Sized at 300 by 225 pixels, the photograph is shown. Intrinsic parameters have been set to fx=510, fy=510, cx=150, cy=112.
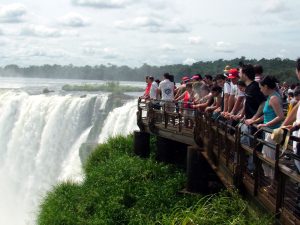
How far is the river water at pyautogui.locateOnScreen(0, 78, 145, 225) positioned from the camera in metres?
28.2

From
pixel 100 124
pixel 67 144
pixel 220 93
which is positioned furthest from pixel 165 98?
pixel 67 144

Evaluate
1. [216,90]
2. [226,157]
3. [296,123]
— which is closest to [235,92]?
[216,90]

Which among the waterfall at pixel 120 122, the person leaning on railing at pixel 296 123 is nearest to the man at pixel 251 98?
the person leaning on railing at pixel 296 123

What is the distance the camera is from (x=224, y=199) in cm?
823

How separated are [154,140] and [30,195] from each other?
15494mm

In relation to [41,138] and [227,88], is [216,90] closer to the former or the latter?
[227,88]

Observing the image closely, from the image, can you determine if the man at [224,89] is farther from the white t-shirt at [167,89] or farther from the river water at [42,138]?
the river water at [42,138]

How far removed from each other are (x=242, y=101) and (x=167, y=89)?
578 cm

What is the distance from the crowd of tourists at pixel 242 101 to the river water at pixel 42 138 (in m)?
11.7

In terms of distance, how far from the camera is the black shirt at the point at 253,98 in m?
7.87

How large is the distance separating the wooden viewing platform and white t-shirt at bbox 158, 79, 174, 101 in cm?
50

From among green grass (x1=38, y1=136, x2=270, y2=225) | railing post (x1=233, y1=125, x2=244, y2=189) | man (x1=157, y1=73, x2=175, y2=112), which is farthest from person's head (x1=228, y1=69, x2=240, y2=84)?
man (x1=157, y1=73, x2=175, y2=112)

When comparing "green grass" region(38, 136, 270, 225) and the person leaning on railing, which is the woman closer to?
the person leaning on railing

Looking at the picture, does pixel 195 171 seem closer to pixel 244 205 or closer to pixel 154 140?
pixel 244 205
